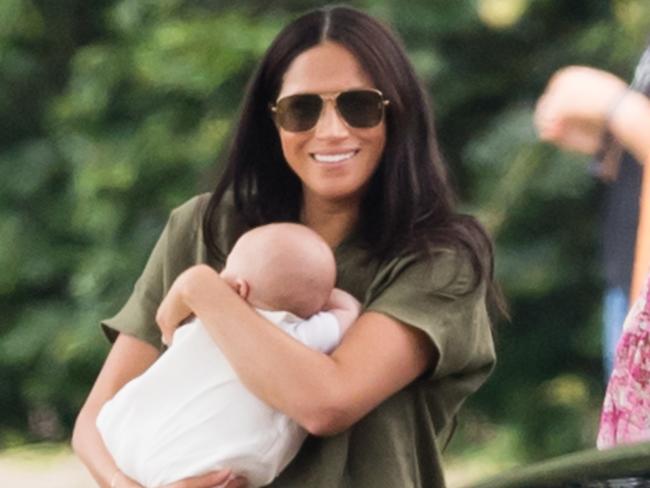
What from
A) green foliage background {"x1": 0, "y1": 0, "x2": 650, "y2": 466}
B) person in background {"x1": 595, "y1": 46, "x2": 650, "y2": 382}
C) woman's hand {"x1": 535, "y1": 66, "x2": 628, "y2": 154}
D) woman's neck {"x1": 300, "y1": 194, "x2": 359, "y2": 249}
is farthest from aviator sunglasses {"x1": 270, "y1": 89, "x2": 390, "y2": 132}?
green foliage background {"x1": 0, "y1": 0, "x2": 650, "y2": 466}

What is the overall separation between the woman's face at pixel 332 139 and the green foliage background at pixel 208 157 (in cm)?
301

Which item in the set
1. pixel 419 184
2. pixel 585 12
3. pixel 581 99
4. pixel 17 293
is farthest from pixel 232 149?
pixel 17 293

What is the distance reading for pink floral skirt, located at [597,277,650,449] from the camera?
11.8 feet

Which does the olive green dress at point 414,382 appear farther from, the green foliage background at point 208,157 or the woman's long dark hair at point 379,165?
the green foliage background at point 208,157

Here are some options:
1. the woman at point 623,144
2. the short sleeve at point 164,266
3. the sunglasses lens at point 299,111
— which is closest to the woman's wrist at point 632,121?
the woman at point 623,144

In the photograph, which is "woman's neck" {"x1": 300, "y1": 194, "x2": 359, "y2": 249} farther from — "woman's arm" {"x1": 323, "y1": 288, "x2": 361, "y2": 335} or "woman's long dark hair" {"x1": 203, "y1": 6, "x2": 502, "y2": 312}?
"woman's arm" {"x1": 323, "y1": 288, "x2": 361, "y2": 335}

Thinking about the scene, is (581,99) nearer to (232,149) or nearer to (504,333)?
(232,149)

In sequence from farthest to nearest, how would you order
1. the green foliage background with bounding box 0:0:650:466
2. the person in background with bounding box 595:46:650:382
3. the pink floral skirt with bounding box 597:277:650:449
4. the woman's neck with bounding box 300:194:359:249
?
the green foliage background with bounding box 0:0:650:466 → the person in background with bounding box 595:46:650:382 → the woman's neck with bounding box 300:194:359:249 → the pink floral skirt with bounding box 597:277:650:449

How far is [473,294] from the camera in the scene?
361cm

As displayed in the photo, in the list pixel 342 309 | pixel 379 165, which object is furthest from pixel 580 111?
pixel 342 309

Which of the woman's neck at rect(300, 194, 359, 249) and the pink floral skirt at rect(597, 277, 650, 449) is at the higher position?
the woman's neck at rect(300, 194, 359, 249)

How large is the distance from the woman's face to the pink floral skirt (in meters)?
0.49

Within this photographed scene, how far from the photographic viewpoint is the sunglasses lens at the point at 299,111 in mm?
3689

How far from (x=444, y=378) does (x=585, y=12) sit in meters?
3.50
